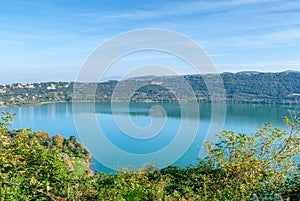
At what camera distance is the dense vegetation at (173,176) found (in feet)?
9.92

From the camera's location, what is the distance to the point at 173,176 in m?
4.62

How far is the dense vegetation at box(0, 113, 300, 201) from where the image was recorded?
9.92 ft

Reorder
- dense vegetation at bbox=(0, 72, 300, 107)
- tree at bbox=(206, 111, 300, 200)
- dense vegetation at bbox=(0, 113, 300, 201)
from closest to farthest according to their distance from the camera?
1. dense vegetation at bbox=(0, 113, 300, 201)
2. tree at bbox=(206, 111, 300, 200)
3. dense vegetation at bbox=(0, 72, 300, 107)

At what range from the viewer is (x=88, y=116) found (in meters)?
6.79

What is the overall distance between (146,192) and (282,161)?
2638mm

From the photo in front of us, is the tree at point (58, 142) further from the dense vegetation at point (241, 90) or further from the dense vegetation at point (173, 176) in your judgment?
the dense vegetation at point (241, 90)

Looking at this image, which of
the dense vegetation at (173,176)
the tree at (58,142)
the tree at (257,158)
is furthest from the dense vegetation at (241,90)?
the dense vegetation at (173,176)

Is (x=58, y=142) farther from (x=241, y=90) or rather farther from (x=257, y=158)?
(x=241, y=90)

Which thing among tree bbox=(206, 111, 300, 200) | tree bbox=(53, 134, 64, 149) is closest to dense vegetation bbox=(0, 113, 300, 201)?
tree bbox=(206, 111, 300, 200)

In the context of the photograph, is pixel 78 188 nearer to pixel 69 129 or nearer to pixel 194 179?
pixel 194 179

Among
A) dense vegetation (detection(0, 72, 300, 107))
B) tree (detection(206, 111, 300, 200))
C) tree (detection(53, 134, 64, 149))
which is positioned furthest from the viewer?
dense vegetation (detection(0, 72, 300, 107))

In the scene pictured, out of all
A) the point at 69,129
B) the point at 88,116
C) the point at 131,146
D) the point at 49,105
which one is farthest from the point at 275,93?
the point at 88,116

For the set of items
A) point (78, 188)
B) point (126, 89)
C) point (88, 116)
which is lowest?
point (78, 188)

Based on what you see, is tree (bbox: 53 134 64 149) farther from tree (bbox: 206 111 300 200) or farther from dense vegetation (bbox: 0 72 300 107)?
dense vegetation (bbox: 0 72 300 107)
